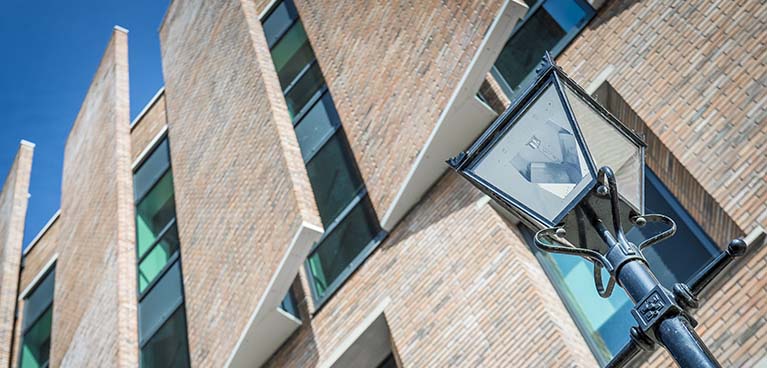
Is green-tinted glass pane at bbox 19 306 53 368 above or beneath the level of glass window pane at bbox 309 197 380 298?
beneath

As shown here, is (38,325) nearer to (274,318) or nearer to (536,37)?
(274,318)

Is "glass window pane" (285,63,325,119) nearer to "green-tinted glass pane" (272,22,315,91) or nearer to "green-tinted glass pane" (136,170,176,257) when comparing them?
"green-tinted glass pane" (272,22,315,91)

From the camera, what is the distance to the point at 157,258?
575 inches

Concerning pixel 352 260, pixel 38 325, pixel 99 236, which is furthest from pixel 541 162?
pixel 38 325

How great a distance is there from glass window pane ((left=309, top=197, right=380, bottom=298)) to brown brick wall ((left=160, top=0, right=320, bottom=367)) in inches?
35.4

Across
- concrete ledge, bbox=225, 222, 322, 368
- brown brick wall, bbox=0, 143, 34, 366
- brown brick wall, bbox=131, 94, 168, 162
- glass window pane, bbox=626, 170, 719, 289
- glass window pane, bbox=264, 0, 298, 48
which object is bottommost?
brown brick wall, bbox=0, 143, 34, 366

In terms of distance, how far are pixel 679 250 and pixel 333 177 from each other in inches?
217

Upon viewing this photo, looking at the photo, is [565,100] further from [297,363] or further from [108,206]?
[108,206]

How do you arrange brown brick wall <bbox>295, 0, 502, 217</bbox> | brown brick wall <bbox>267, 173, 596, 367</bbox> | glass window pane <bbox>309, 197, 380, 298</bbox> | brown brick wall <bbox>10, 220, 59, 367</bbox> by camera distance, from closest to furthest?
brown brick wall <bbox>267, 173, 596, 367</bbox> → brown brick wall <bbox>295, 0, 502, 217</bbox> → glass window pane <bbox>309, 197, 380, 298</bbox> → brown brick wall <bbox>10, 220, 59, 367</bbox>

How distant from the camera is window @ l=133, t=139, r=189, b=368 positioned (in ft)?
43.4

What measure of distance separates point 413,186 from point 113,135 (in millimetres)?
8358

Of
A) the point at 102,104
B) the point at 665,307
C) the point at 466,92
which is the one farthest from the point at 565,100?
the point at 102,104

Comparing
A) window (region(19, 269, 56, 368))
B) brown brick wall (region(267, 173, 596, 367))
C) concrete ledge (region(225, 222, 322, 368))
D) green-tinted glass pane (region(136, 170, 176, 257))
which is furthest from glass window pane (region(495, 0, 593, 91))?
window (region(19, 269, 56, 368))

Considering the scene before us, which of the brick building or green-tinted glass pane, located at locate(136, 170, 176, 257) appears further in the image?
green-tinted glass pane, located at locate(136, 170, 176, 257)
